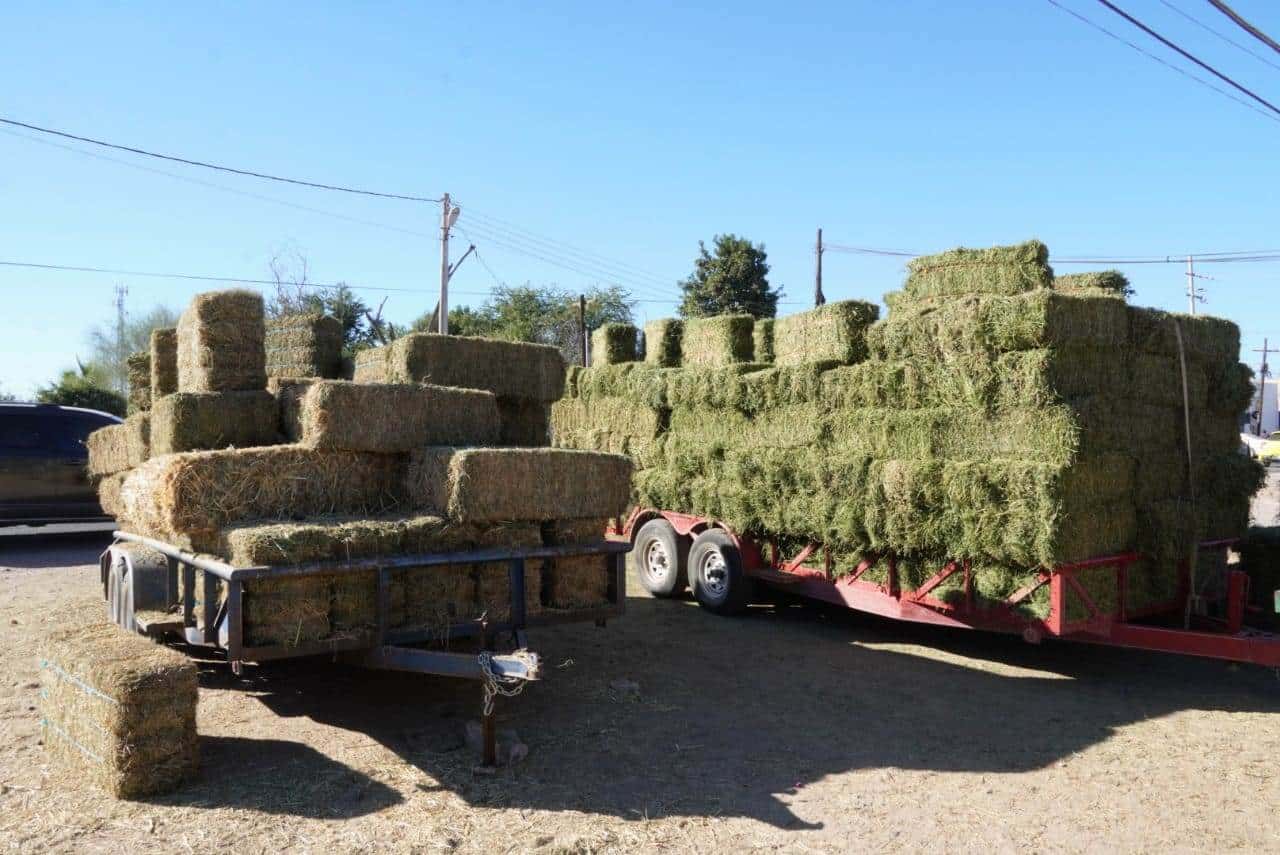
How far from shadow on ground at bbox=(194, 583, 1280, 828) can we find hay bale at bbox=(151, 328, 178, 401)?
274 centimetres

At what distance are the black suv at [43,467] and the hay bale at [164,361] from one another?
619cm

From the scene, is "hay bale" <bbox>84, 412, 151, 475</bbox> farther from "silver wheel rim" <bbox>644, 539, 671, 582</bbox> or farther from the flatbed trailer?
"silver wheel rim" <bbox>644, 539, 671, 582</bbox>

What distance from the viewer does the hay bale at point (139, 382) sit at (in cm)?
1017

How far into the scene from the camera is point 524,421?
936 cm

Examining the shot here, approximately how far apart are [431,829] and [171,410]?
151 inches

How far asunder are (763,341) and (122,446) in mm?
6787

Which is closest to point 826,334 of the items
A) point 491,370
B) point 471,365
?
point 491,370

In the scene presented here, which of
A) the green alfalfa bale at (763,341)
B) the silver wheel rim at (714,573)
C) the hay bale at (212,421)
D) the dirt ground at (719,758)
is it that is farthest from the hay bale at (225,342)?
the green alfalfa bale at (763,341)

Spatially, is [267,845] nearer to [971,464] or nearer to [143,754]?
[143,754]

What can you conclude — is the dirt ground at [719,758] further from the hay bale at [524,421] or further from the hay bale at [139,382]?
the hay bale at [139,382]

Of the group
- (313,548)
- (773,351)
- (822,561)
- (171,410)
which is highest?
(773,351)

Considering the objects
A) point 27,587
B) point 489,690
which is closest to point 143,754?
point 489,690

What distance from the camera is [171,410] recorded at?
707cm

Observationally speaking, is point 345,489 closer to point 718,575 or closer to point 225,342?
point 225,342
